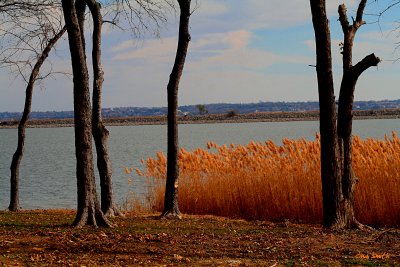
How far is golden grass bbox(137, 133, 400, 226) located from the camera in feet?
45.0

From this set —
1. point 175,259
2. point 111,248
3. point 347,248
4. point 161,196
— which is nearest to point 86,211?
point 111,248

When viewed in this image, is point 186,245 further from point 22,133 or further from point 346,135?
point 22,133

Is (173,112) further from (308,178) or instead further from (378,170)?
(378,170)

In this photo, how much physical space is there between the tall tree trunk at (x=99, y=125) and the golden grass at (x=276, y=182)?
277 cm

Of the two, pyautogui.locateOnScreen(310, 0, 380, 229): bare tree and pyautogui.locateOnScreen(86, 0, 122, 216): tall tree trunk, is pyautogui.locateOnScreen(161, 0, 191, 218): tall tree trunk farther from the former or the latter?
pyautogui.locateOnScreen(310, 0, 380, 229): bare tree

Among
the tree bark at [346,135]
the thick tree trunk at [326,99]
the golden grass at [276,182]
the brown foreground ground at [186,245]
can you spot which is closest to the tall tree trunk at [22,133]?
the golden grass at [276,182]

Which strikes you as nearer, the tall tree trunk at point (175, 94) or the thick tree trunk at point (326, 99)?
the thick tree trunk at point (326, 99)

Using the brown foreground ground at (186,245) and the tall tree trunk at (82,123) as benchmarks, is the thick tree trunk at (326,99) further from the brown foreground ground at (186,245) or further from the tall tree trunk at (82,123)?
the tall tree trunk at (82,123)

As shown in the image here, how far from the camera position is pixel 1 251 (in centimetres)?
834

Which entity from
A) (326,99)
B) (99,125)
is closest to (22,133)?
(99,125)

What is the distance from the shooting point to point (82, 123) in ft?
34.8

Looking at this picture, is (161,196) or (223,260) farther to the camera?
(161,196)

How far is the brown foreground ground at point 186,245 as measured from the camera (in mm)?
8055

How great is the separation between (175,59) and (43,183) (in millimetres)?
15321
